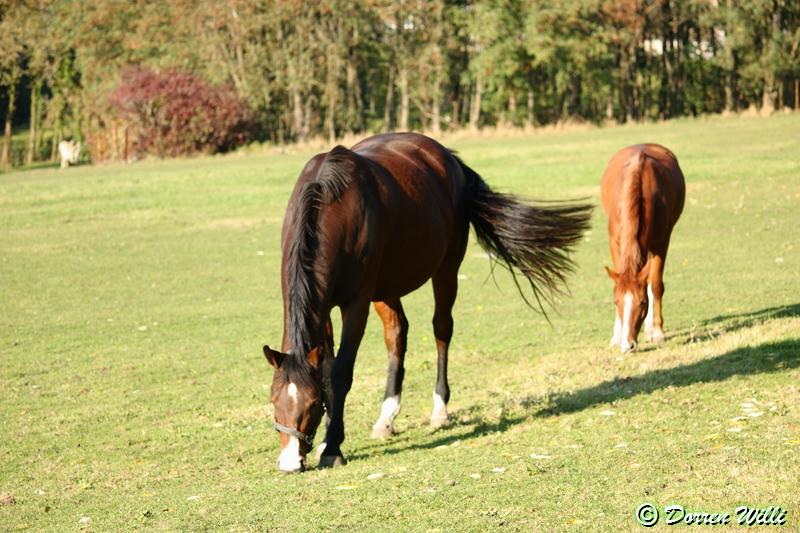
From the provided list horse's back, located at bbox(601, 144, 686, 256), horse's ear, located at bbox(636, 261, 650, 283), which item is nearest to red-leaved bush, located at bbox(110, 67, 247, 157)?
horse's back, located at bbox(601, 144, 686, 256)

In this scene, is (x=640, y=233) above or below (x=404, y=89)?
below

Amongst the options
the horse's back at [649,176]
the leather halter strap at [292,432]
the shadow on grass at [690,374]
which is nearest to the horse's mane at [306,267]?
the leather halter strap at [292,432]

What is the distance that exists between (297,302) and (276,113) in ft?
165

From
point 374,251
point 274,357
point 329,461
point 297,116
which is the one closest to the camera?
point 274,357

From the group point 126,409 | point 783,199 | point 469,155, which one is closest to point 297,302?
A: point 126,409

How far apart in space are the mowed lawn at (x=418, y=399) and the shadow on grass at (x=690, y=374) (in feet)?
0.13

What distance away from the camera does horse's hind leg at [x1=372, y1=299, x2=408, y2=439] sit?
7703 millimetres

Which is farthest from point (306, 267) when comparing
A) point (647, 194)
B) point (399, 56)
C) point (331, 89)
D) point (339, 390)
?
point (399, 56)

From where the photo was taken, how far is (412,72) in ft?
175

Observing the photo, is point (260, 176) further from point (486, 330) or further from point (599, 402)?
point (599, 402)

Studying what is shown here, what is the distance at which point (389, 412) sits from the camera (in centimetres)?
775

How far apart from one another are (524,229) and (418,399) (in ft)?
5.55

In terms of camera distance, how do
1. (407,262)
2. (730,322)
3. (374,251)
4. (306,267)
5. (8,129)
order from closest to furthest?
(306,267) < (374,251) < (407,262) < (730,322) < (8,129)

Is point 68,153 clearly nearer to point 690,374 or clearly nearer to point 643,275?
point 643,275
